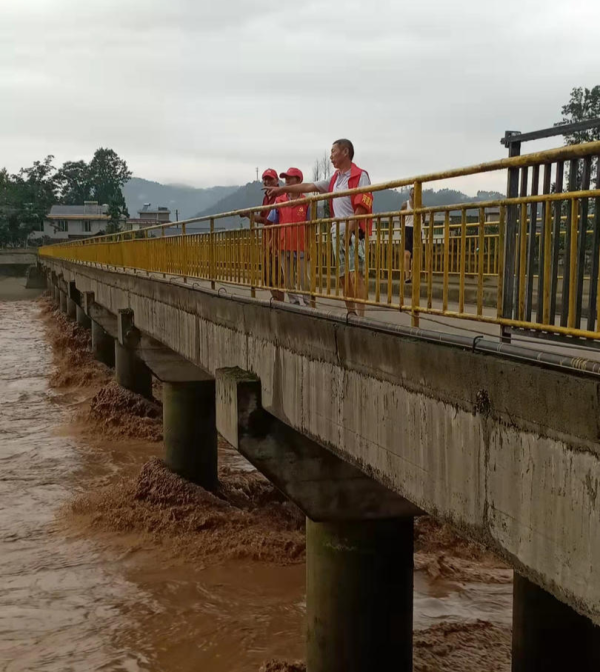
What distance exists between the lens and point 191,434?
1270 centimetres

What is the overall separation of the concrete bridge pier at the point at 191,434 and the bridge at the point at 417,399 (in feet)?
6.77

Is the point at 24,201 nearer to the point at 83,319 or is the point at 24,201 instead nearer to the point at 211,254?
the point at 83,319

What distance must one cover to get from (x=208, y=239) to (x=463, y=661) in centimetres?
529

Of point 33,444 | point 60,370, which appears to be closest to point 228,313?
point 33,444

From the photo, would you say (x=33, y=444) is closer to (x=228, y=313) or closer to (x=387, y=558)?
(x=228, y=313)

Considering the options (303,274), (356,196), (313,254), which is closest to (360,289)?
(313,254)

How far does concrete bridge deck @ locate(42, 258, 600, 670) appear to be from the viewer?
2.91 meters

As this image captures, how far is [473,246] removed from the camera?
11844 millimetres

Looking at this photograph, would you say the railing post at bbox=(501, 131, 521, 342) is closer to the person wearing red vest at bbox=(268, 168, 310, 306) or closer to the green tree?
the person wearing red vest at bbox=(268, 168, 310, 306)

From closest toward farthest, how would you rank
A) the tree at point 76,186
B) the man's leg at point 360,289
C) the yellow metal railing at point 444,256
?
the yellow metal railing at point 444,256 → the man's leg at point 360,289 → the tree at point 76,186

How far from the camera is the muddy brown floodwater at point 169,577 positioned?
7891mm

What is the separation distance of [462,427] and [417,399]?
439mm

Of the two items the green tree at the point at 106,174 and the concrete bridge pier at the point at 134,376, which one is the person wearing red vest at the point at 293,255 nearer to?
the concrete bridge pier at the point at 134,376

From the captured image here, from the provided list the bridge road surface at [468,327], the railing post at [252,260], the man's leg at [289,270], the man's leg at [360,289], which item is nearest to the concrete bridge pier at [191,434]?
the bridge road surface at [468,327]
